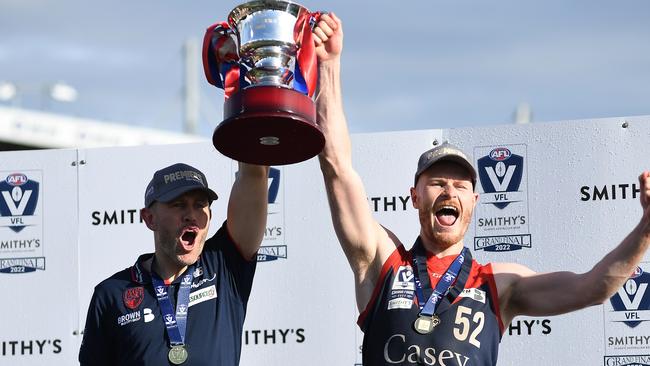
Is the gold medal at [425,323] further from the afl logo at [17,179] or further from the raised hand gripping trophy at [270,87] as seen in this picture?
the afl logo at [17,179]

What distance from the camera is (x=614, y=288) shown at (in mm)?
4809

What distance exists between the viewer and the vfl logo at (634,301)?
6.04 m

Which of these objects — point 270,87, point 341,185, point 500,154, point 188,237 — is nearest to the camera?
point 270,87

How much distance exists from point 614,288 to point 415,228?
1681mm

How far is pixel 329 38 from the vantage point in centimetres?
501

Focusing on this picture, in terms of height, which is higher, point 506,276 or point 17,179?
point 17,179

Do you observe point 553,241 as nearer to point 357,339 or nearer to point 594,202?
point 594,202

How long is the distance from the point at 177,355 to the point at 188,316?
6.6 inches

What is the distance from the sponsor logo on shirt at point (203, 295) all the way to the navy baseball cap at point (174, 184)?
411mm

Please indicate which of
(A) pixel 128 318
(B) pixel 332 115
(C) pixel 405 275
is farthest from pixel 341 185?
(A) pixel 128 318

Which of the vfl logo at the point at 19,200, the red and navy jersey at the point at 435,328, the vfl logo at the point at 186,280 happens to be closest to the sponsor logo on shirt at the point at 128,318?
the vfl logo at the point at 186,280

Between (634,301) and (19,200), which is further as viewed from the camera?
(19,200)

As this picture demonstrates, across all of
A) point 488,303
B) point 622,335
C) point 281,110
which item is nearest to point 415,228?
point 622,335

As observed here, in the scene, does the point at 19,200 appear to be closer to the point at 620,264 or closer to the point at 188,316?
the point at 188,316
